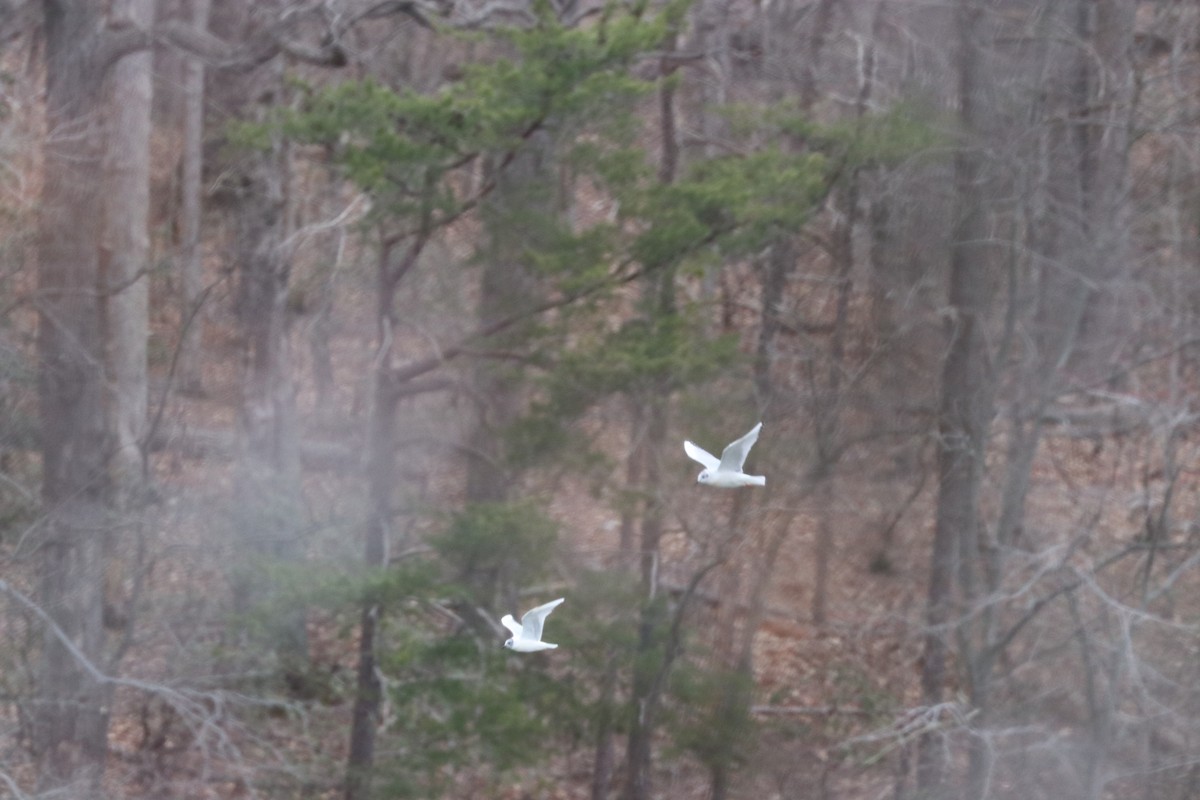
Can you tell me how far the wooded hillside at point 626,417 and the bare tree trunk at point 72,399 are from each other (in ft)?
0.11

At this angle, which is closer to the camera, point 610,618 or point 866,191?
point 610,618

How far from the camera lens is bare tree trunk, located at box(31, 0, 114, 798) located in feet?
24.9

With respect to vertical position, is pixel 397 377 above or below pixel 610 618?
above

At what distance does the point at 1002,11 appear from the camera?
862cm

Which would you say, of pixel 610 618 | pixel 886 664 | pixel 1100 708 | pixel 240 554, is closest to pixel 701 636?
pixel 610 618

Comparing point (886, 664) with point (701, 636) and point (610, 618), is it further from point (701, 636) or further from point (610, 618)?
point (610, 618)

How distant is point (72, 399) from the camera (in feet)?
28.3

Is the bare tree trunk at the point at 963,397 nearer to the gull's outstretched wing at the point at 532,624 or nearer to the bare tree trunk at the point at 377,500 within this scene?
the bare tree trunk at the point at 377,500

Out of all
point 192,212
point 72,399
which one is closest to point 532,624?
point 72,399

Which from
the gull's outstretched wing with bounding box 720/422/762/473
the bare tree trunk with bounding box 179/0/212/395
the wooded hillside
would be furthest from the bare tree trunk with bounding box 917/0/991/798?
the bare tree trunk with bounding box 179/0/212/395

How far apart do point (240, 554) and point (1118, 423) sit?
19.8 ft

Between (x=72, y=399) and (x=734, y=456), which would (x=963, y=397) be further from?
(x=72, y=399)

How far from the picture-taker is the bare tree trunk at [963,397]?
28.2 feet

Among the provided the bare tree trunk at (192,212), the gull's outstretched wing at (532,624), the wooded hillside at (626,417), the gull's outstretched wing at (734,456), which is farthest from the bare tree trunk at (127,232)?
the gull's outstretched wing at (734,456)
